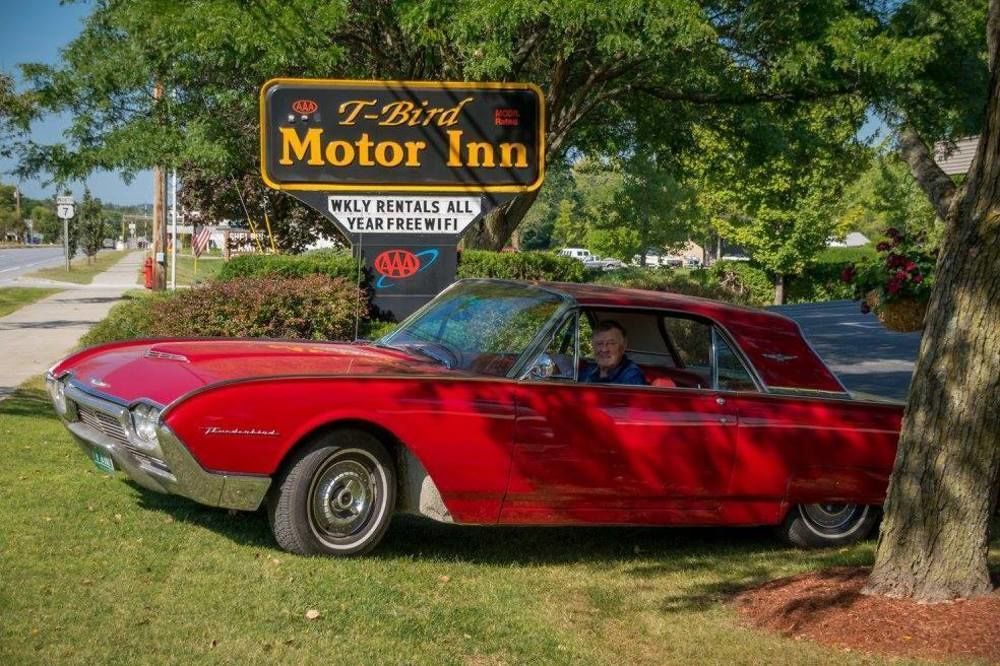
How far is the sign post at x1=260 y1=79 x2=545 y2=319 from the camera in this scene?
13438mm

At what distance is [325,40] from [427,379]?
9950 mm

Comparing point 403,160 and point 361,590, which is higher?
point 403,160

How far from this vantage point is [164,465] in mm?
5824

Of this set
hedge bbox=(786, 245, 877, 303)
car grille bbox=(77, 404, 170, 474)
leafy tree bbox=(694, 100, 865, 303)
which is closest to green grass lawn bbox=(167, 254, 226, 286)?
car grille bbox=(77, 404, 170, 474)

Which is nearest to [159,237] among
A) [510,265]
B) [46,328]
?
[46,328]

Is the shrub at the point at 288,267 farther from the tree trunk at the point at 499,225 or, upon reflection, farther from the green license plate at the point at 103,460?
the green license plate at the point at 103,460

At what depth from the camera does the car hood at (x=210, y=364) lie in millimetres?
6035

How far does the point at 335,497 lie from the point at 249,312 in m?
7.98

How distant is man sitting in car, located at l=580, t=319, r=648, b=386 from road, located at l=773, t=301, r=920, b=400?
5.44m

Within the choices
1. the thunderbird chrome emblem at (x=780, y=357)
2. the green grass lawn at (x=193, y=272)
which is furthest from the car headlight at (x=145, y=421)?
the green grass lawn at (x=193, y=272)

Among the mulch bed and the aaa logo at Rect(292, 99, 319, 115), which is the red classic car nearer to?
the mulch bed

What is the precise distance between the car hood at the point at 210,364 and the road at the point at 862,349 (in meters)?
6.43

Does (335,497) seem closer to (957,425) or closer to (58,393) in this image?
(58,393)

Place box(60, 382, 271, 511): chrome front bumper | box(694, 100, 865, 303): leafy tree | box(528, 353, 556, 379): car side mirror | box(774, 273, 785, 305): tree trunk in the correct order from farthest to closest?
box(774, 273, 785, 305): tree trunk
box(694, 100, 865, 303): leafy tree
box(528, 353, 556, 379): car side mirror
box(60, 382, 271, 511): chrome front bumper
